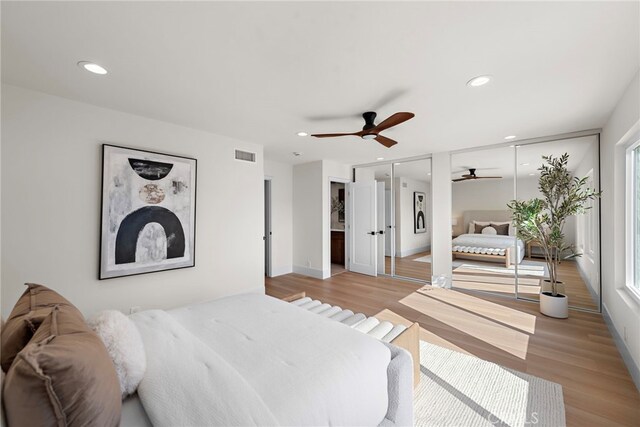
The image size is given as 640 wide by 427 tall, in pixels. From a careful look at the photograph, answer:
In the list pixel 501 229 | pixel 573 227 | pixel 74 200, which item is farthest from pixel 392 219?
pixel 74 200

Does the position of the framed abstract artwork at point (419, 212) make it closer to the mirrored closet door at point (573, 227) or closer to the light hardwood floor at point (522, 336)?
the light hardwood floor at point (522, 336)

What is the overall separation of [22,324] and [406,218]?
6.15 meters

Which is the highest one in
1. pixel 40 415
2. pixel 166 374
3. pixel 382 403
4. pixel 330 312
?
pixel 40 415

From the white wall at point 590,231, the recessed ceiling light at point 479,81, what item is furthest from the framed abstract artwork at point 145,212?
the white wall at point 590,231

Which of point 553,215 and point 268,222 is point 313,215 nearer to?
point 268,222

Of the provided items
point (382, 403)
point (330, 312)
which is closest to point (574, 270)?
point (330, 312)

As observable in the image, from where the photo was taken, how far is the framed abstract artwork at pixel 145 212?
2766 mm

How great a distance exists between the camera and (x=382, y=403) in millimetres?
1415

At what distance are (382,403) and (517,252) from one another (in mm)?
3927

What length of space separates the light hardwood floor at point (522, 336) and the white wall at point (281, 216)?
2.85 feet

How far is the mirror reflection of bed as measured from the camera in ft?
12.9

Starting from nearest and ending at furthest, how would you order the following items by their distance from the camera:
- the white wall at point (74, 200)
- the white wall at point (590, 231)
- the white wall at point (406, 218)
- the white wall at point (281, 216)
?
the white wall at point (74, 200) < the white wall at point (590, 231) < the white wall at point (281, 216) < the white wall at point (406, 218)

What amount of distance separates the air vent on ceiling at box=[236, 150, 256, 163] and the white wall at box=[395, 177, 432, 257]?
3546mm

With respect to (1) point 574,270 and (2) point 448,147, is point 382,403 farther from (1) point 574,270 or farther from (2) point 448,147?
(1) point 574,270
